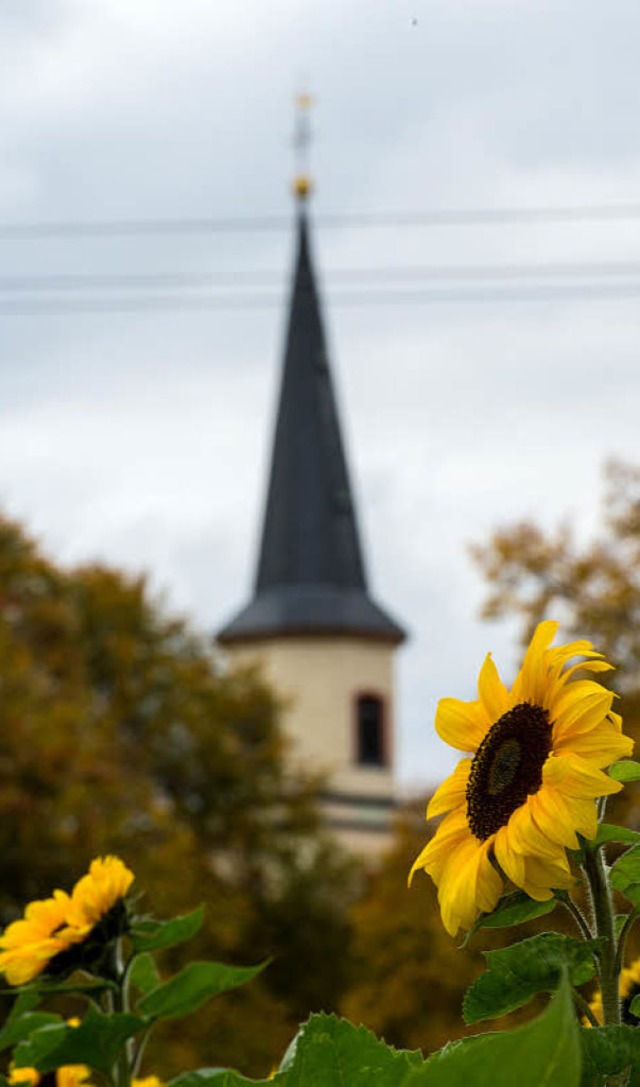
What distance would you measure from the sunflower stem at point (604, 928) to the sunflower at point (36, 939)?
0.91m

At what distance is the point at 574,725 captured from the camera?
49.7 inches

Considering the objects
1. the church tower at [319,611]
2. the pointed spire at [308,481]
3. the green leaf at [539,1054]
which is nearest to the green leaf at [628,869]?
the green leaf at [539,1054]

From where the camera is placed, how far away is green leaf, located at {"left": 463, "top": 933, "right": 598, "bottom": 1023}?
1.24 metres

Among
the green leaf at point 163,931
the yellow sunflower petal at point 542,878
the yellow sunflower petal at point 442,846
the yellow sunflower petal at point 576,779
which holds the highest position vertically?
the yellow sunflower petal at point 576,779

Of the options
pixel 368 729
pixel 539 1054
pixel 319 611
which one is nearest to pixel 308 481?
pixel 319 611

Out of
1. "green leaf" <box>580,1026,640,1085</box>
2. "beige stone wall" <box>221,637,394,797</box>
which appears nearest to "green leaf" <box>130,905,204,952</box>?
"green leaf" <box>580,1026,640,1085</box>

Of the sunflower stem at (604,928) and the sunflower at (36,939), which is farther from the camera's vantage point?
the sunflower at (36,939)

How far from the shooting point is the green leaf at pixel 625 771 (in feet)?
4.09

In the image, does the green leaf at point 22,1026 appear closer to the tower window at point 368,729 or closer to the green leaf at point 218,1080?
the green leaf at point 218,1080

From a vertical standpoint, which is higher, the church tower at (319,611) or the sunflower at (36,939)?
the church tower at (319,611)

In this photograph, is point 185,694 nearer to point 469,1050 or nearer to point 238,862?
point 238,862

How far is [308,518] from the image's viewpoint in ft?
177

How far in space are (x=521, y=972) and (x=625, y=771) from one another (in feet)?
0.41

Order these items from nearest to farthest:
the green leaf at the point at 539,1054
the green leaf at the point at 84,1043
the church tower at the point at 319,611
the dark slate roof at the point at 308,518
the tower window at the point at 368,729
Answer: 1. the green leaf at the point at 539,1054
2. the green leaf at the point at 84,1043
3. the dark slate roof at the point at 308,518
4. the church tower at the point at 319,611
5. the tower window at the point at 368,729
